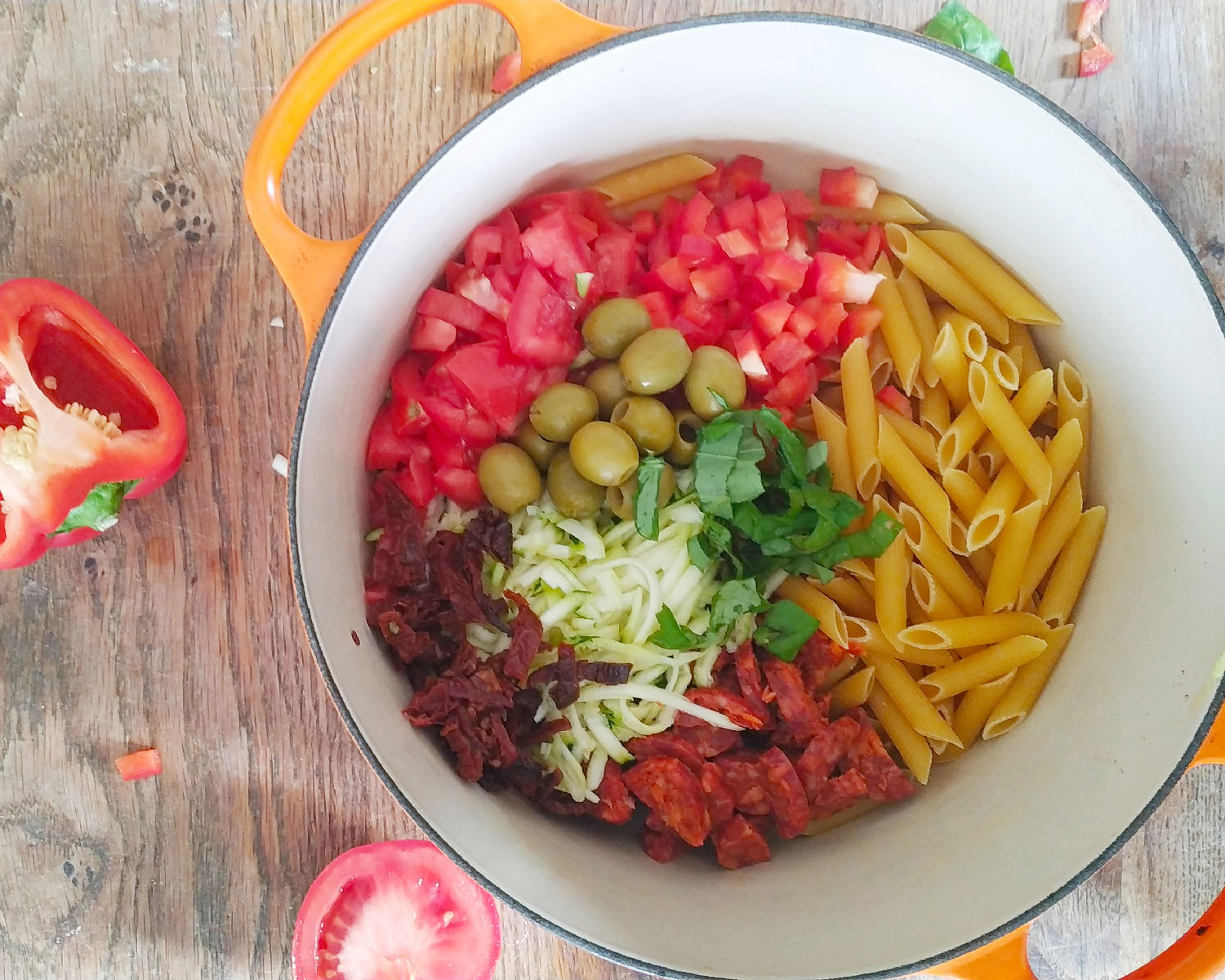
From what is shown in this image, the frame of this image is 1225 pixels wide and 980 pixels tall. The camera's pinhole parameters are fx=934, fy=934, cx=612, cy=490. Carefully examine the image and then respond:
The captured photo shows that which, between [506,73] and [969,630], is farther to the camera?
[506,73]

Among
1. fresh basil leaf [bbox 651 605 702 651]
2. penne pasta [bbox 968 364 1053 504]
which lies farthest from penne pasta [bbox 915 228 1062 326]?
fresh basil leaf [bbox 651 605 702 651]

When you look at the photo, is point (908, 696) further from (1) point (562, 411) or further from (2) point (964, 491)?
(1) point (562, 411)

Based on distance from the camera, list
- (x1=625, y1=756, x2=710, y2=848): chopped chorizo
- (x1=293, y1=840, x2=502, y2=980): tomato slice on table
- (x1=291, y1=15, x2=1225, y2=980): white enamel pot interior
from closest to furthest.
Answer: (x1=291, y1=15, x2=1225, y2=980): white enamel pot interior → (x1=625, y1=756, x2=710, y2=848): chopped chorizo → (x1=293, y1=840, x2=502, y2=980): tomato slice on table

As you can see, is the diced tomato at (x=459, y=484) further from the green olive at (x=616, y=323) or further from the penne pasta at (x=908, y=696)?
the penne pasta at (x=908, y=696)

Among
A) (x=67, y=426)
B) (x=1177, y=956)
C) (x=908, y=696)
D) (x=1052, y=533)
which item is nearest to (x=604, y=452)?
(x=908, y=696)

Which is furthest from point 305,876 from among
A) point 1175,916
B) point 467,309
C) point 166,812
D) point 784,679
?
point 1175,916

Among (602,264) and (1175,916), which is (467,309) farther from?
(1175,916)

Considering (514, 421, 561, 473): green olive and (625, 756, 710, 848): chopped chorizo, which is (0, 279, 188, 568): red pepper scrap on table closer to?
(514, 421, 561, 473): green olive
